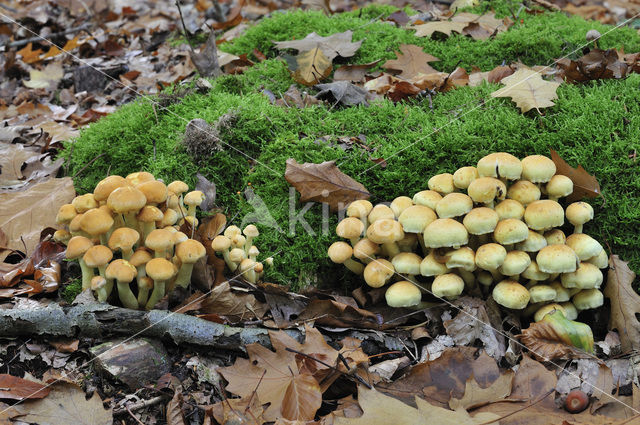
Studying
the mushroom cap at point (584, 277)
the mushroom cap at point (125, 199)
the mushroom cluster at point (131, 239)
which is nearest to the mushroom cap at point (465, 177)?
the mushroom cap at point (584, 277)

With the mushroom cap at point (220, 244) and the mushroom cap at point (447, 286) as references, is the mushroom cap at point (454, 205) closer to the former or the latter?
the mushroom cap at point (447, 286)

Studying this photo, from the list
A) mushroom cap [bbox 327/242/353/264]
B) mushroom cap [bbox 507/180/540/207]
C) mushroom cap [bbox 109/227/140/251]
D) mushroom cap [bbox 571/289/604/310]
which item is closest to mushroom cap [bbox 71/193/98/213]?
mushroom cap [bbox 109/227/140/251]

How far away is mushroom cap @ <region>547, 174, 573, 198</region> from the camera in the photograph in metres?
3.06

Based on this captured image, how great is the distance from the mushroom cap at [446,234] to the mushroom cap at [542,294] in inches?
21.2

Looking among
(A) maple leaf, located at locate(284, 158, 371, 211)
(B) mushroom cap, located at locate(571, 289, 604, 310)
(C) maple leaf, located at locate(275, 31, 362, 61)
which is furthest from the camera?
(C) maple leaf, located at locate(275, 31, 362, 61)

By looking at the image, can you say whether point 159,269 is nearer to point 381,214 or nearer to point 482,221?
point 381,214

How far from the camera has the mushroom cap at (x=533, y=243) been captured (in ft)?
9.64

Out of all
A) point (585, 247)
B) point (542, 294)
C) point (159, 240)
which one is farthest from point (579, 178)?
point (159, 240)

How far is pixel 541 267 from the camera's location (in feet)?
9.51

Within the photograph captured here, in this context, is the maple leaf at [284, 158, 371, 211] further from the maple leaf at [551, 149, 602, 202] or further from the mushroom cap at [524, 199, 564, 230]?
the maple leaf at [551, 149, 602, 202]

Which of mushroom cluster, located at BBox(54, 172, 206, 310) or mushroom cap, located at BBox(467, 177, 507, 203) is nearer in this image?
mushroom cluster, located at BBox(54, 172, 206, 310)

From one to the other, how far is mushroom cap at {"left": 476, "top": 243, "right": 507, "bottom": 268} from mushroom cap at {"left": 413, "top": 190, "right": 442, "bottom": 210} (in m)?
0.42

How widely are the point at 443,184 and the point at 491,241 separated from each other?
48 cm

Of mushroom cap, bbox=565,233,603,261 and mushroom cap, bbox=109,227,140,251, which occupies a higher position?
mushroom cap, bbox=109,227,140,251
